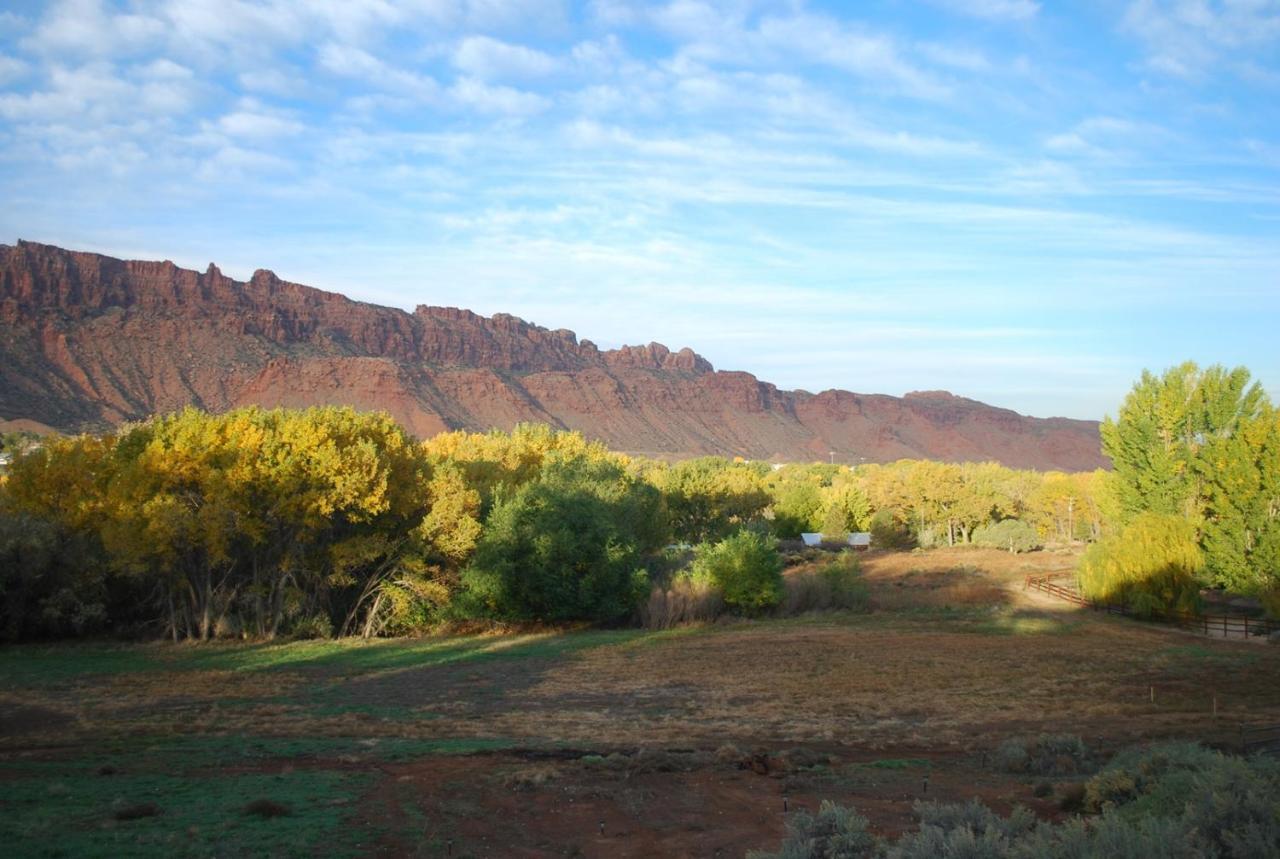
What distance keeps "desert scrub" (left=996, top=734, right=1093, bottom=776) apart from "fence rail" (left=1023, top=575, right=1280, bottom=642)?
75.0 ft

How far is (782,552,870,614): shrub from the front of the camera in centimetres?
4153

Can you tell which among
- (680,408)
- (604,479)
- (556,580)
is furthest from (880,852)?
(680,408)

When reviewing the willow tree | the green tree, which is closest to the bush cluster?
the willow tree

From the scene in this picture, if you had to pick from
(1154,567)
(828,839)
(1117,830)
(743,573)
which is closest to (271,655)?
(743,573)

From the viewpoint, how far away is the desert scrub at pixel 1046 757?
1320 cm

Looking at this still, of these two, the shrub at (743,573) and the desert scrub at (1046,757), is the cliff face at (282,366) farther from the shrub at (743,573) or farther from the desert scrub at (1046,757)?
the desert scrub at (1046,757)

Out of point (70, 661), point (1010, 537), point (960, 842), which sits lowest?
point (70, 661)

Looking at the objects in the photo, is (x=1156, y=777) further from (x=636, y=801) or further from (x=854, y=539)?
(x=854, y=539)

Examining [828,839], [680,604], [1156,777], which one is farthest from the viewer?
[680,604]

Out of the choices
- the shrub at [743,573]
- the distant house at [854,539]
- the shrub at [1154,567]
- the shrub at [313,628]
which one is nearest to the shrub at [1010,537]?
the distant house at [854,539]

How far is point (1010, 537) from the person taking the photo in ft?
228

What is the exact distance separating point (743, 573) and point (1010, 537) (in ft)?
128

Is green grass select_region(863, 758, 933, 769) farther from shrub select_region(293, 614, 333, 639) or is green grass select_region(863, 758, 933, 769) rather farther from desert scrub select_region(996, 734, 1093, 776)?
shrub select_region(293, 614, 333, 639)

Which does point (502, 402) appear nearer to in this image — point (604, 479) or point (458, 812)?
point (604, 479)
